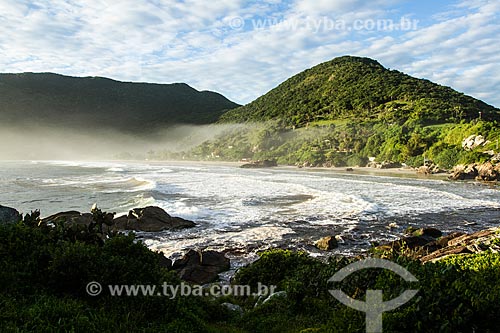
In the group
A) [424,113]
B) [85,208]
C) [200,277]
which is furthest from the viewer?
[424,113]

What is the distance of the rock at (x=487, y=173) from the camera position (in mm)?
38625

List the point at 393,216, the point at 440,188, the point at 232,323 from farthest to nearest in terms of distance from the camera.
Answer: the point at 440,188, the point at 393,216, the point at 232,323

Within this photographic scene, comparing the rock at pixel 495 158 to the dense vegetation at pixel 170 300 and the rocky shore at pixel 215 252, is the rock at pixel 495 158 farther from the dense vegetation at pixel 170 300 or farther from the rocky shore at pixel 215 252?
the dense vegetation at pixel 170 300

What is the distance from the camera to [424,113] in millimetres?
71500

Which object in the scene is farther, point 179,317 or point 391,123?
point 391,123

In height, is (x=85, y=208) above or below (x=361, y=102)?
Result: below

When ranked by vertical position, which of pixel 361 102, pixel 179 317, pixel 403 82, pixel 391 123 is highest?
pixel 403 82

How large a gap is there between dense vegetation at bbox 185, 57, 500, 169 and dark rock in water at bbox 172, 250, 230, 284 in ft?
145

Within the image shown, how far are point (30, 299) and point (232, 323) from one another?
334 cm

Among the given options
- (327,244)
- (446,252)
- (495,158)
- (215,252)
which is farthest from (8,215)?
(495,158)

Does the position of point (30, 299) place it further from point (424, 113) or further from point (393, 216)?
point (424, 113)

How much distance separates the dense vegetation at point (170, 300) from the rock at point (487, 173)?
121ft

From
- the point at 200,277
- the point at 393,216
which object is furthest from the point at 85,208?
the point at 393,216

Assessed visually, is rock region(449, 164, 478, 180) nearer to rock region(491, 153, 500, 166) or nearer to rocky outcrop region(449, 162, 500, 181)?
rocky outcrop region(449, 162, 500, 181)
